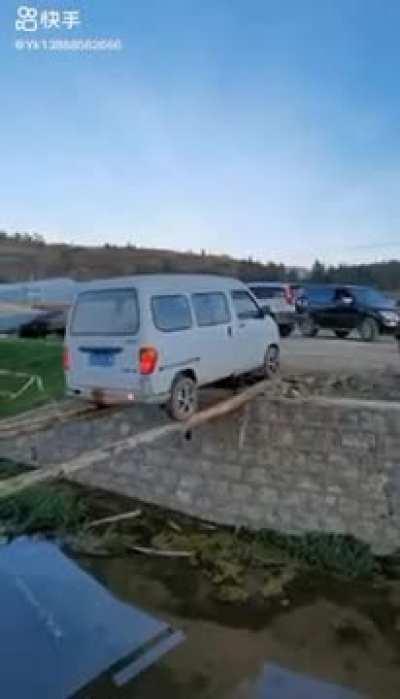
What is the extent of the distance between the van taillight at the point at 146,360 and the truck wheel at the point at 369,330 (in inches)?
536

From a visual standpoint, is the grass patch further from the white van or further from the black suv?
the black suv

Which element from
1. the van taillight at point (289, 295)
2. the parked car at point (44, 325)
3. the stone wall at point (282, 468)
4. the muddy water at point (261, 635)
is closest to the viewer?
the muddy water at point (261, 635)

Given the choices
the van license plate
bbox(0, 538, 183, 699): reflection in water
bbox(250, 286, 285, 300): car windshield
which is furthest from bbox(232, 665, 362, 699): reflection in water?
bbox(250, 286, 285, 300): car windshield

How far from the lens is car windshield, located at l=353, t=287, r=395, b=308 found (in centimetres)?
2211

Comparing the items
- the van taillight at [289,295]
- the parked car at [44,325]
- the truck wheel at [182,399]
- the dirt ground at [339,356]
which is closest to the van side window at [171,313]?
the truck wheel at [182,399]

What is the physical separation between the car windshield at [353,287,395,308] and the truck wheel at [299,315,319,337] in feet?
6.54

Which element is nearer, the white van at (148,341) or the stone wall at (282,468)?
the white van at (148,341)

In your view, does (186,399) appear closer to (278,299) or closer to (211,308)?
(211,308)

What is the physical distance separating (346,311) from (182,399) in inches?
529

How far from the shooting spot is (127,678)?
8.39m

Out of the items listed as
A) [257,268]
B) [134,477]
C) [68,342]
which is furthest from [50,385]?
[257,268]

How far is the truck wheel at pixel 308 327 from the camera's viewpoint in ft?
77.9

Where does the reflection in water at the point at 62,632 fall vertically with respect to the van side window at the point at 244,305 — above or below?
below

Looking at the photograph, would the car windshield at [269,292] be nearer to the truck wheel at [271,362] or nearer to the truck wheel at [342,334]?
the truck wheel at [342,334]
